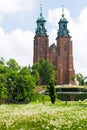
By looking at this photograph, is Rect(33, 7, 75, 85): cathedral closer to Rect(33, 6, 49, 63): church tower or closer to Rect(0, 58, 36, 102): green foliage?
Rect(33, 6, 49, 63): church tower

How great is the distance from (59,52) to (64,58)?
2747mm

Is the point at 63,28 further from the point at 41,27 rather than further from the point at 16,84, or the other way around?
the point at 16,84

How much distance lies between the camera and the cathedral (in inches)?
5197

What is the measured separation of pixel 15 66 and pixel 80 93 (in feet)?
65.0

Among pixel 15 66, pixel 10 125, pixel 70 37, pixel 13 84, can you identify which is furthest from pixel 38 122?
pixel 70 37

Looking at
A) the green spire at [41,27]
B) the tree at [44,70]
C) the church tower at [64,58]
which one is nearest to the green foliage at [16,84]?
the tree at [44,70]

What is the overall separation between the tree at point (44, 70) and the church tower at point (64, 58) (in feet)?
20.6

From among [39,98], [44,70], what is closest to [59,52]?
[44,70]

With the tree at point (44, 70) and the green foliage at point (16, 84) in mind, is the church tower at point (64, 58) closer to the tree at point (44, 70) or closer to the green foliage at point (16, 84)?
the tree at point (44, 70)

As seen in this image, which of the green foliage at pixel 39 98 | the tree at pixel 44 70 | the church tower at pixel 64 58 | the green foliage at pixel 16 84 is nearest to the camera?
the green foliage at pixel 16 84

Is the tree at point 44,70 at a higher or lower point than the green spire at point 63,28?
lower

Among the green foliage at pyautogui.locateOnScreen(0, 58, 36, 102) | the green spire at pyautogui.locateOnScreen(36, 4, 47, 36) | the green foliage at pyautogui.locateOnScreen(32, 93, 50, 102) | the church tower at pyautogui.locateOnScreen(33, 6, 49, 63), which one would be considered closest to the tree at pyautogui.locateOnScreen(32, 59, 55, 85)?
the church tower at pyautogui.locateOnScreen(33, 6, 49, 63)

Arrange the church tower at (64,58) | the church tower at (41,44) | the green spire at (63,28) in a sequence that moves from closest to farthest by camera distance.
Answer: the church tower at (64,58) < the church tower at (41,44) < the green spire at (63,28)

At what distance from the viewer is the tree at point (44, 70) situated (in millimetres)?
124312
